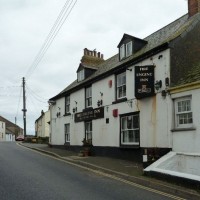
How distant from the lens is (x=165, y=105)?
16.8 metres

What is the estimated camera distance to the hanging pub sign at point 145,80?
1762 centimetres

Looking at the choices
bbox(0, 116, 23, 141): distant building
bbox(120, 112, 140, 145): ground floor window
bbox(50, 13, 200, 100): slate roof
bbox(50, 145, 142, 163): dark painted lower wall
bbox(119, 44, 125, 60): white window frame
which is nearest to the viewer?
bbox(50, 13, 200, 100): slate roof

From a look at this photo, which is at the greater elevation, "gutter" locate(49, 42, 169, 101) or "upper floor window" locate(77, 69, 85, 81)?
"upper floor window" locate(77, 69, 85, 81)

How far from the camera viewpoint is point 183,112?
15.9m

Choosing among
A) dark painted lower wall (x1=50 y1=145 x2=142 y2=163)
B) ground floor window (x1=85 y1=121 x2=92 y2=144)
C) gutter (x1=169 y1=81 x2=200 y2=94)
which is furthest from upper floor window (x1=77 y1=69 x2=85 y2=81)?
gutter (x1=169 y1=81 x2=200 y2=94)

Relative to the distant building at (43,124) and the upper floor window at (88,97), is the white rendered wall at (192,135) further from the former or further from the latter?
the distant building at (43,124)

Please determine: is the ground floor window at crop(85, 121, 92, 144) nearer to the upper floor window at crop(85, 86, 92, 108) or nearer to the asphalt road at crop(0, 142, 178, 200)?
the upper floor window at crop(85, 86, 92, 108)

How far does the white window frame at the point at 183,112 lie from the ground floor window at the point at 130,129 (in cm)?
316

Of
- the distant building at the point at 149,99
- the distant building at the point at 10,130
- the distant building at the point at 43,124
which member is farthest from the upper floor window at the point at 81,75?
the distant building at the point at 10,130

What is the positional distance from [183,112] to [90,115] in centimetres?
944

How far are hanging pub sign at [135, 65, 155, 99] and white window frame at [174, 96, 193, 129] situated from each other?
173cm

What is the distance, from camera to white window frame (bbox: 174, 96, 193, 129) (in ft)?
A: 51.5

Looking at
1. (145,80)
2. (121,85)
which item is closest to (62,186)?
(145,80)

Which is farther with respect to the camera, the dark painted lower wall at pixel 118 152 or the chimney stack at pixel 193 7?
the chimney stack at pixel 193 7
